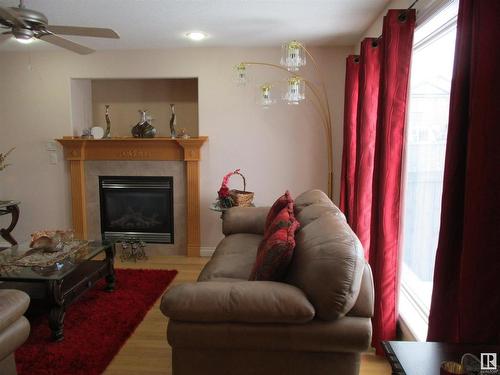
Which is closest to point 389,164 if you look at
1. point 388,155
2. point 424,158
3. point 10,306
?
point 388,155

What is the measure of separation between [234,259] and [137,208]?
2254 millimetres

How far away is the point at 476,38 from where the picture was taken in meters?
1.16

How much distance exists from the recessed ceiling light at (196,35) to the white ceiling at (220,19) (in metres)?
0.06

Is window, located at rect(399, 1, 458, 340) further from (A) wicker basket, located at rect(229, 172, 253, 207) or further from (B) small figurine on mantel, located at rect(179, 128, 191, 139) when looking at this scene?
(B) small figurine on mantel, located at rect(179, 128, 191, 139)

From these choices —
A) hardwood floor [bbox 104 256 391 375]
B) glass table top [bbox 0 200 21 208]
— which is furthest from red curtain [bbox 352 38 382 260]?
glass table top [bbox 0 200 21 208]

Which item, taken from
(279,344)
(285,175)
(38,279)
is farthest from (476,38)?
(285,175)

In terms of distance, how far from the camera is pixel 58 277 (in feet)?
8.02

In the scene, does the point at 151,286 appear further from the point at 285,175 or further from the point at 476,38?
the point at 476,38

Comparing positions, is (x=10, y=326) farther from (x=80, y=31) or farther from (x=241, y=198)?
(x=241, y=198)

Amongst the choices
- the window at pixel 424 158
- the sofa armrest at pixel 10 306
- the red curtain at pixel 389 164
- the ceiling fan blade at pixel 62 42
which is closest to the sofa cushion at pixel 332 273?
the red curtain at pixel 389 164

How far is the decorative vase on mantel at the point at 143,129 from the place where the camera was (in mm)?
4121

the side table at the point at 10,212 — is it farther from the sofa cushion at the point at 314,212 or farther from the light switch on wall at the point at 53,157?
the sofa cushion at the point at 314,212

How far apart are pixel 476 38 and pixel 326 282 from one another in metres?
1.00

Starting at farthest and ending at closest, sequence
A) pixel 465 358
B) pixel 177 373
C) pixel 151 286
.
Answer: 1. pixel 151 286
2. pixel 177 373
3. pixel 465 358
